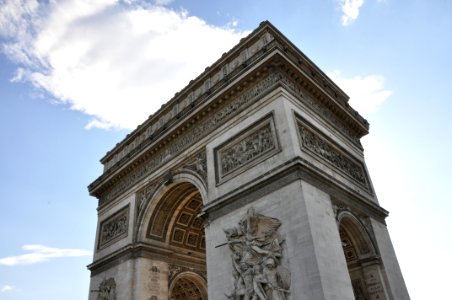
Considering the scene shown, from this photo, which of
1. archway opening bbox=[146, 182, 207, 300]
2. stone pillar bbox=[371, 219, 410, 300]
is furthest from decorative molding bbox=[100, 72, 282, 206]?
A: stone pillar bbox=[371, 219, 410, 300]

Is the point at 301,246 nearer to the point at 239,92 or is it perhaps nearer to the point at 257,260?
the point at 257,260

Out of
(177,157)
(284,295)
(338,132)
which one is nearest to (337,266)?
(284,295)

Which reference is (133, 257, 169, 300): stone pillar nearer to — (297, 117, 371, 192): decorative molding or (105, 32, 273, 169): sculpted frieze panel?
(105, 32, 273, 169): sculpted frieze panel

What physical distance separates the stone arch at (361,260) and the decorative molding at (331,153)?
A: 6.23ft

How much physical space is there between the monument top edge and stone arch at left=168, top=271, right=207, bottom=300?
760 centimetres

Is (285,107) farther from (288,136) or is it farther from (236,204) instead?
(236,204)

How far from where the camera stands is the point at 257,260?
10.3 metres

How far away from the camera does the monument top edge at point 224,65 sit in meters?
14.3

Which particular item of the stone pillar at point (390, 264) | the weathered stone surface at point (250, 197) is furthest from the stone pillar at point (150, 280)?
the stone pillar at point (390, 264)

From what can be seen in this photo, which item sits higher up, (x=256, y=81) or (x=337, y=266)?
(x=256, y=81)

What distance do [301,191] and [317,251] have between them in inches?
66.3

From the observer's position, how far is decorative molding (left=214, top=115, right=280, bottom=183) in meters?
11.9

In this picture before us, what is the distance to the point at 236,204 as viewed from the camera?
466 inches

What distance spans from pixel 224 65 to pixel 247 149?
459 centimetres
